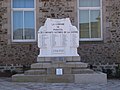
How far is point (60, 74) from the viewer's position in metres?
10.6

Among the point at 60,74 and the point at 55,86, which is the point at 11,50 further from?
the point at 55,86

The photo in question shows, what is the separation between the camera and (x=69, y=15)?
13500 mm

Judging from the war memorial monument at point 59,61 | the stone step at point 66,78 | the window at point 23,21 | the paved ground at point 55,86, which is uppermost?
the window at point 23,21

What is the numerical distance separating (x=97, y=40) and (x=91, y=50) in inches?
22.4

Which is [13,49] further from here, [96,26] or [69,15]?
[96,26]

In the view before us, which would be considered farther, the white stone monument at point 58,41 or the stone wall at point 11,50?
the stone wall at point 11,50

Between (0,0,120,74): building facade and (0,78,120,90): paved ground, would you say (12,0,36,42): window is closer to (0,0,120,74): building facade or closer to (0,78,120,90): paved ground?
(0,0,120,74): building facade

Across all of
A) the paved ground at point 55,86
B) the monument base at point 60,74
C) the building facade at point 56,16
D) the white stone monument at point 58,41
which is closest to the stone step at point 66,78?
the monument base at point 60,74

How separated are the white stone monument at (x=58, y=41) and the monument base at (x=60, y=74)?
440mm

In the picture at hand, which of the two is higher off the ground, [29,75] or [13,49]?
[13,49]

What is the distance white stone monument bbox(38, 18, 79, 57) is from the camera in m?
11.1

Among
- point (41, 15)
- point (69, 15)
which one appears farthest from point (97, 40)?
point (41, 15)

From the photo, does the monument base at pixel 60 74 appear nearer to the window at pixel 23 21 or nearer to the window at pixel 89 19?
the window at pixel 23 21

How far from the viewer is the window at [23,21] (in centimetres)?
1366
